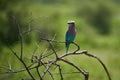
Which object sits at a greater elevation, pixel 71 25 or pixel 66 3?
pixel 71 25

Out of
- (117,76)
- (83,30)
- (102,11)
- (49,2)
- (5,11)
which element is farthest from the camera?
(49,2)

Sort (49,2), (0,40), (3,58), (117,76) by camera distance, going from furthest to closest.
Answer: (49,2) < (117,76) < (0,40) < (3,58)

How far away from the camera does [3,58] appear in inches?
362

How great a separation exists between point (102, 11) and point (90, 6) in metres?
1.16

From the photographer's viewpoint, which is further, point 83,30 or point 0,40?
point 83,30

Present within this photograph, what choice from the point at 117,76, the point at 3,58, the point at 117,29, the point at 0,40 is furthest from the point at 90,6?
the point at 3,58

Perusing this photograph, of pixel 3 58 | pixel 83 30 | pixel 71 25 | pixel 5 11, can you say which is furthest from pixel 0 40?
pixel 83 30

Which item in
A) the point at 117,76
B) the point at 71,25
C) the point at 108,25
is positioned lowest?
the point at 108,25

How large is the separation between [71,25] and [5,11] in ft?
31.7

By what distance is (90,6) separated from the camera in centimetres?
3812

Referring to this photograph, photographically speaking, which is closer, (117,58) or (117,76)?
(117,76)

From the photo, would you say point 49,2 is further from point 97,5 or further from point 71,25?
point 71,25

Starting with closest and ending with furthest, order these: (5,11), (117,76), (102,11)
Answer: (5,11), (117,76), (102,11)

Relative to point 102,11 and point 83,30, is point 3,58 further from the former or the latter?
point 102,11
